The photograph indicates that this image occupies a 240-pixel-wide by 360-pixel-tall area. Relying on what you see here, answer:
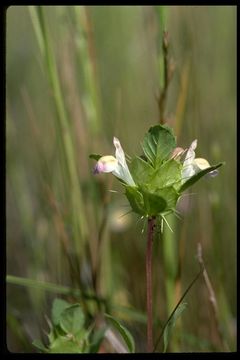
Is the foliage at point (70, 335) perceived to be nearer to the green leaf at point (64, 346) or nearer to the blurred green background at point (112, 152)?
the green leaf at point (64, 346)

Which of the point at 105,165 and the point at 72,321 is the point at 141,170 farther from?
the point at 72,321

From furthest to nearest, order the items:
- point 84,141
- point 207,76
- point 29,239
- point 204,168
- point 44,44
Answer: point 207,76 → point 29,239 → point 84,141 → point 44,44 → point 204,168

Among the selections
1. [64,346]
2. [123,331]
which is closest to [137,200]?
[123,331]

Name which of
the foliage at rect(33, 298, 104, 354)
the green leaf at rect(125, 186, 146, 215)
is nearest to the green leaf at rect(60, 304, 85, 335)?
the foliage at rect(33, 298, 104, 354)
